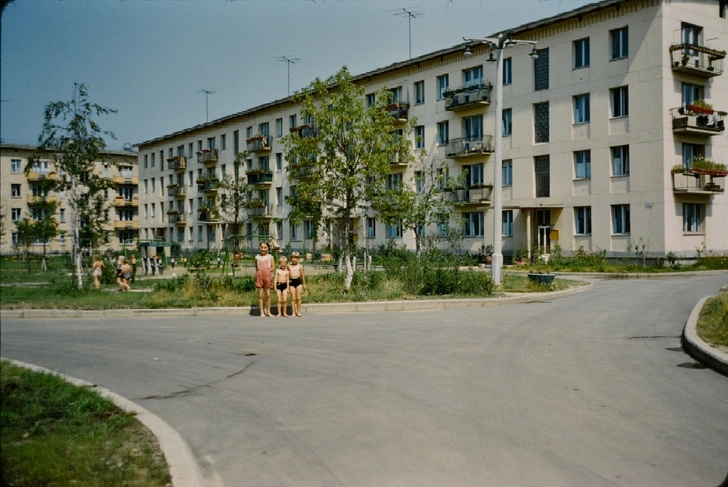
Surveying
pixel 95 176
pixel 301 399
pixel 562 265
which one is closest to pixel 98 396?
pixel 301 399

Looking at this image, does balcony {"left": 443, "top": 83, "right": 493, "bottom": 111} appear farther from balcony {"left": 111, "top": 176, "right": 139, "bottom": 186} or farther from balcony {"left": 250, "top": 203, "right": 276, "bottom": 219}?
balcony {"left": 250, "top": 203, "right": 276, "bottom": 219}

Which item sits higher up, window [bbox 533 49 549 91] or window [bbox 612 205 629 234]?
window [bbox 533 49 549 91]

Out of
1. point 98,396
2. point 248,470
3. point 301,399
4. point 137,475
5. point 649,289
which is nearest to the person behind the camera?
point 137,475

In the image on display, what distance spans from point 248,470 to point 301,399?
2.15 meters

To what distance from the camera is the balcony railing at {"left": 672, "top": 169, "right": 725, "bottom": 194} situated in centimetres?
3288

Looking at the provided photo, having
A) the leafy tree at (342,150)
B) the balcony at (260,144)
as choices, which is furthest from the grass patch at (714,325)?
the balcony at (260,144)

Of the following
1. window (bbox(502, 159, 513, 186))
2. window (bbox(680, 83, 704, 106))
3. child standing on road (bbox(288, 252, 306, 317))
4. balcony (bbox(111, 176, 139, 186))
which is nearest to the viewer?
child standing on road (bbox(288, 252, 306, 317))

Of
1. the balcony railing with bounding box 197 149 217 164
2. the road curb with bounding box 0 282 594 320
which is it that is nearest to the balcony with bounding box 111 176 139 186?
the road curb with bounding box 0 282 594 320

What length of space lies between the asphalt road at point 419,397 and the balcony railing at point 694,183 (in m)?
22.1

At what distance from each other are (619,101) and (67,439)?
34889 mm

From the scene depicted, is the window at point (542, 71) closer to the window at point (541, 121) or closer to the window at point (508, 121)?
the window at point (541, 121)

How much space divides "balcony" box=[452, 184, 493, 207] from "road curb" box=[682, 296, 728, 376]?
30136 mm

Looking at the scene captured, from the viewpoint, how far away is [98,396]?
644 cm

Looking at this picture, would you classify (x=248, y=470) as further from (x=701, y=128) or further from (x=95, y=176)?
(x=701, y=128)
